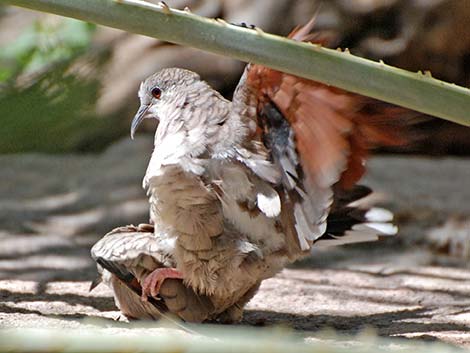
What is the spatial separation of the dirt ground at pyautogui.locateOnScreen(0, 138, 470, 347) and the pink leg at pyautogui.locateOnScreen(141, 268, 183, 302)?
184mm

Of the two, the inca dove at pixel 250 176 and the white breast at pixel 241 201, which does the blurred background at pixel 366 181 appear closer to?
the inca dove at pixel 250 176

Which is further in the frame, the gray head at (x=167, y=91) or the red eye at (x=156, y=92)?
the red eye at (x=156, y=92)

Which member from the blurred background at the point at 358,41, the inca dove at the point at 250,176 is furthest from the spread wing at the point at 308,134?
the blurred background at the point at 358,41

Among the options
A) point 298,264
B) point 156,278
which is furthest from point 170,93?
point 298,264

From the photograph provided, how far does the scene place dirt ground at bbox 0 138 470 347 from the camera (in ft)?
11.9

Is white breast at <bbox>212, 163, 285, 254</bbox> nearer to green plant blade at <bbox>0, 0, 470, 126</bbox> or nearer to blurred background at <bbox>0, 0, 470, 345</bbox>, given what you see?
blurred background at <bbox>0, 0, 470, 345</bbox>

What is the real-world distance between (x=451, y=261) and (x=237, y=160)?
2.45 metres

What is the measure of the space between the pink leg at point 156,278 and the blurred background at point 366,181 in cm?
33

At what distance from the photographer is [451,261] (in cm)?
510

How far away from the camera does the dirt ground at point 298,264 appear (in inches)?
143

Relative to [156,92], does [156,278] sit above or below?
below

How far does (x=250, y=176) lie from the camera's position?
3055mm

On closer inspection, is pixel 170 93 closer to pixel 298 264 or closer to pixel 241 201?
pixel 241 201

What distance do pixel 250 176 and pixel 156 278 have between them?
52 centimetres
